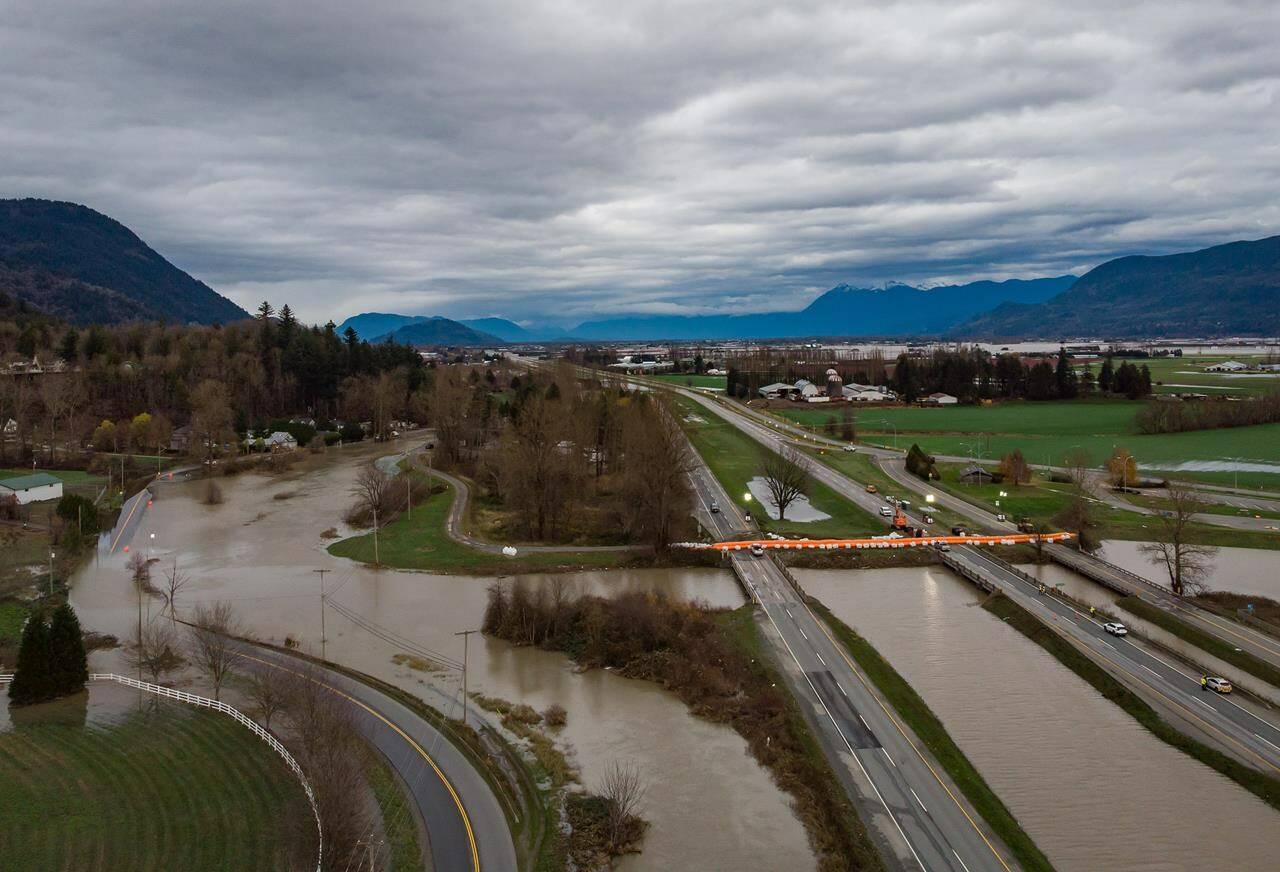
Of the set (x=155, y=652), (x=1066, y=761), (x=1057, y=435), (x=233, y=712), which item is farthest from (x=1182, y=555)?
(x=1057, y=435)

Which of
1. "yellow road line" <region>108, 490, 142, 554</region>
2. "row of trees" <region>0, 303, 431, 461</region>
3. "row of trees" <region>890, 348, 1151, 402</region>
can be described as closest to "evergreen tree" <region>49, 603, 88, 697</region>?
"yellow road line" <region>108, 490, 142, 554</region>

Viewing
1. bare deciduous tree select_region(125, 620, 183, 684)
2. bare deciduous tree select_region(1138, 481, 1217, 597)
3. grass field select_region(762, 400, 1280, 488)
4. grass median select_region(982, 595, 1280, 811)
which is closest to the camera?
grass median select_region(982, 595, 1280, 811)

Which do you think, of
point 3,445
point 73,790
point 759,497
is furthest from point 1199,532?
point 3,445

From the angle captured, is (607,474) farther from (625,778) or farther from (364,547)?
(625,778)

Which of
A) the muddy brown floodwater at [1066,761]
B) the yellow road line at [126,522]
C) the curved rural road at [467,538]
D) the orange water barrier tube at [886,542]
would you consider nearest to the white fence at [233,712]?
the muddy brown floodwater at [1066,761]

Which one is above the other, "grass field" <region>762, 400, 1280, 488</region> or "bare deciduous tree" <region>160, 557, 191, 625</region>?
"grass field" <region>762, 400, 1280, 488</region>

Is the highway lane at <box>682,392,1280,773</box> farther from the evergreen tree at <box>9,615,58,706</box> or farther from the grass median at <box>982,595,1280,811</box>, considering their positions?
the evergreen tree at <box>9,615,58,706</box>

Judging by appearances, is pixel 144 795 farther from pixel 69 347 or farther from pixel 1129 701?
pixel 69 347

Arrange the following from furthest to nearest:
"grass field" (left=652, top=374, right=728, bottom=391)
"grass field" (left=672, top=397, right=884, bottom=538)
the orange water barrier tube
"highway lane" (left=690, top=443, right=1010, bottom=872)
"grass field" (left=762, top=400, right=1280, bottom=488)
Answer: "grass field" (left=652, top=374, right=728, bottom=391) → "grass field" (left=762, top=400, right=1280, bottom=488) → "grass field" (left=672, top=397, right=884, bottom=538) → the orange water barrier tube → "highway lane" (left=690, top=443, right=1010, bottom=872)
